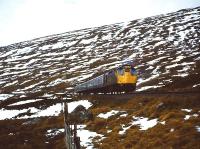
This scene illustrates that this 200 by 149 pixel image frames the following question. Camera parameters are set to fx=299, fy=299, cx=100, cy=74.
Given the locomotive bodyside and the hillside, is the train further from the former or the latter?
the hillside

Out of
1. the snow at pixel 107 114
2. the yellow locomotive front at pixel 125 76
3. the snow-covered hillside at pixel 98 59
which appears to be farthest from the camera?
the snow-covered hillside at pixel 98 59

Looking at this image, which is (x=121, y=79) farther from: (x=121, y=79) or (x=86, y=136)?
(x=86, y=136)

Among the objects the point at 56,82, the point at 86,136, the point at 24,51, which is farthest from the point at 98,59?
the point at 86,136

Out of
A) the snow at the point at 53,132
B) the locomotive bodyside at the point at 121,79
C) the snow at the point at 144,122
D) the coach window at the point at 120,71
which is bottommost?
the snow at the point at 53,132

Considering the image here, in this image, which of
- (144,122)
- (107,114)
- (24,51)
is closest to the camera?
(144,122)

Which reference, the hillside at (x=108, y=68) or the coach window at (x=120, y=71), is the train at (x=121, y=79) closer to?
the coach window at (x=120, y=71)

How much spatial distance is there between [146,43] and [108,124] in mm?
85580

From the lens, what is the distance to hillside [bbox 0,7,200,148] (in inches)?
813

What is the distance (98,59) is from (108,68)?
2080 centimetres

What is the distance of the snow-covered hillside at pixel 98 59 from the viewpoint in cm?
6344

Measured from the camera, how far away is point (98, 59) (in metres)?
102

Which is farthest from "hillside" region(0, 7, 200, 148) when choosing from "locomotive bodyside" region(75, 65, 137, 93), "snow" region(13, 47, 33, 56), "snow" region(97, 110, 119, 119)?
"locomotive bodyside" region(75, 65, 137, 93)

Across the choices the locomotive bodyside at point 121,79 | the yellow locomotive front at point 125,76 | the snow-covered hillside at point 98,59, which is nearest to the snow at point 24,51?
the snow-covered hillside at point 98,59

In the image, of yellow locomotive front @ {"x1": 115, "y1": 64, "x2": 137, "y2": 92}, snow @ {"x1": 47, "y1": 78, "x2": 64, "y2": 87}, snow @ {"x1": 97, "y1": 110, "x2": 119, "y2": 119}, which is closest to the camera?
snow @ {"x1": 97, "y1": 110, "x2": 119, "y2": 119}
